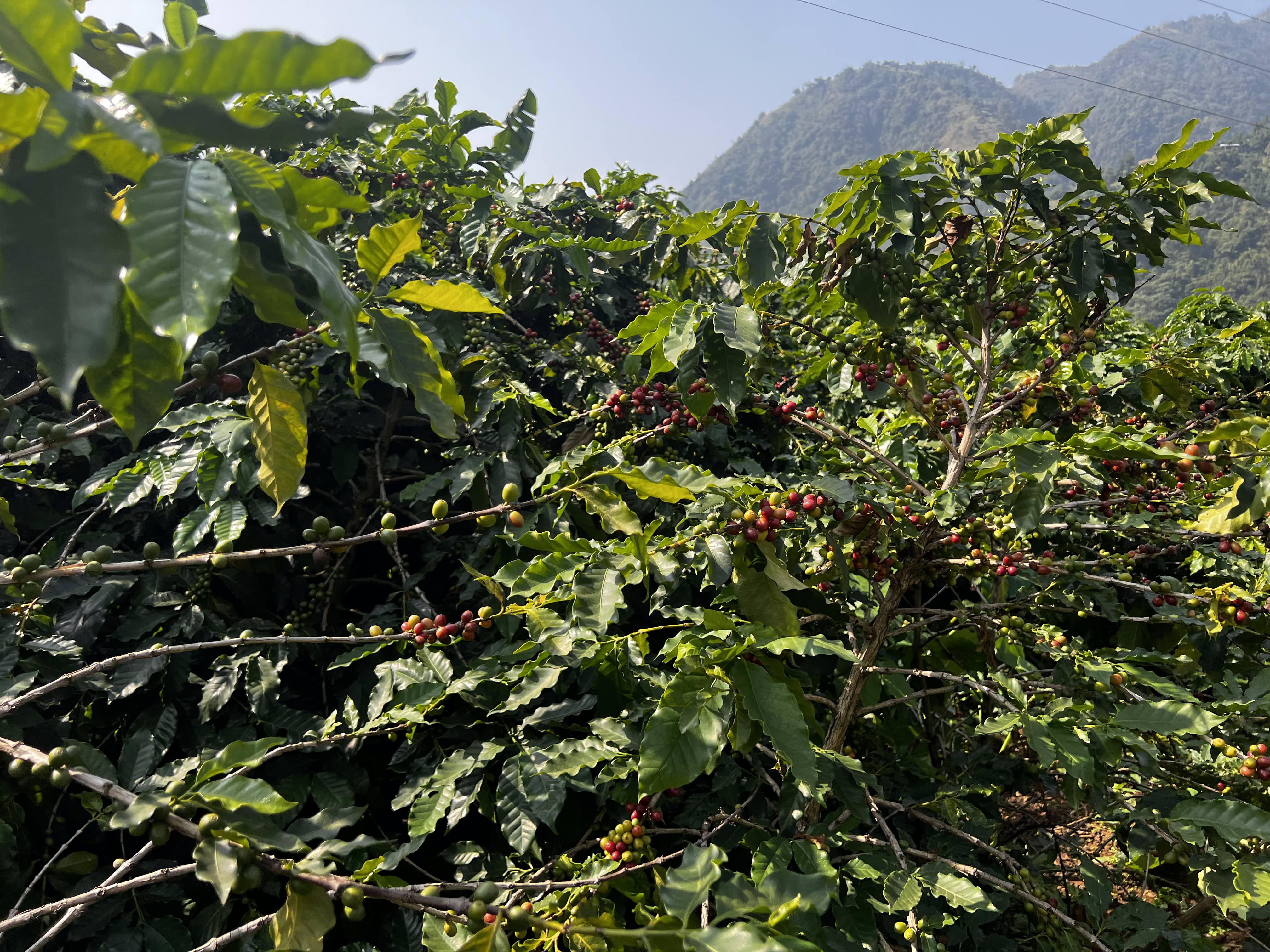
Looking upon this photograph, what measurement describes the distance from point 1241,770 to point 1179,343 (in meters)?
3.56

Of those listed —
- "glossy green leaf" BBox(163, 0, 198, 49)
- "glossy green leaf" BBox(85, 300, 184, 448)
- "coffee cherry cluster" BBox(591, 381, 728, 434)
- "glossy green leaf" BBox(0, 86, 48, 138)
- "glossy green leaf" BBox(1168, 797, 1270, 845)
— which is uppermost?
"glossy green leaf" BBox(163, 0, 198, 49)

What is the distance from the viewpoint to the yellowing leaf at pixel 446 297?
966 mm

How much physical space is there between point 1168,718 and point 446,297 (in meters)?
1.76

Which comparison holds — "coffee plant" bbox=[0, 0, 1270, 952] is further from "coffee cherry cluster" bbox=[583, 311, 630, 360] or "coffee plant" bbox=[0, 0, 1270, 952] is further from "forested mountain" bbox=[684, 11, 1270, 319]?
"forested mountain" bbox=[684, 11, 1270, 319]

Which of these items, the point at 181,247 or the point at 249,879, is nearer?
the point at 181,247

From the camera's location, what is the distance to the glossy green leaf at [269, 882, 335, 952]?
2.91 ft

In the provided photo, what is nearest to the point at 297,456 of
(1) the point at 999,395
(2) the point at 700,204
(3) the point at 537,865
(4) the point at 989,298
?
(3) the point at 537,865

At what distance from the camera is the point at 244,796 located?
886mm

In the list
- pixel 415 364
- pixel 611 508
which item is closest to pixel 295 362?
pixel 611 508

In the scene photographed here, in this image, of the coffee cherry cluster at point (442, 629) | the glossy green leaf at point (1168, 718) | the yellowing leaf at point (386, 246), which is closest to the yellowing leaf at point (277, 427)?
the yellowing leaf at point (386, 246)

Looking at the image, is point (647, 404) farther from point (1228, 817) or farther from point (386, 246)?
point (1228, 817)

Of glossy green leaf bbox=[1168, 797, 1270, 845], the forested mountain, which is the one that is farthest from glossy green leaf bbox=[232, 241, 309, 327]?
the forested mountain

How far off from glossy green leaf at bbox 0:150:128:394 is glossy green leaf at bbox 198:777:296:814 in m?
0.61

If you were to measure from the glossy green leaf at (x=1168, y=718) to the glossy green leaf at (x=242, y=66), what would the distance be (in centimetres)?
190
